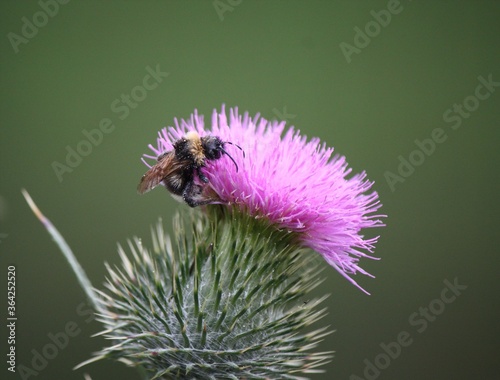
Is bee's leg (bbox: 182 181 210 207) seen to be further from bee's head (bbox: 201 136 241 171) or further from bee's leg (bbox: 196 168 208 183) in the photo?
bee's head (bbox: 201 136 241 171)

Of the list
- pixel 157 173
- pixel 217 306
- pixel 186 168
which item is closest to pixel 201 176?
pixel 186 168

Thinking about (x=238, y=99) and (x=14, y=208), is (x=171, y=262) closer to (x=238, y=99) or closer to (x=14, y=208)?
(x=14, y=208)

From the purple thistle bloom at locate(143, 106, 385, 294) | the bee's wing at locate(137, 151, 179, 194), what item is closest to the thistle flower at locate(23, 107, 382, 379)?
the purple thistle bloom at locate(143, 106, 385, 294)

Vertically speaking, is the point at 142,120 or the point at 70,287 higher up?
the point at 142,120

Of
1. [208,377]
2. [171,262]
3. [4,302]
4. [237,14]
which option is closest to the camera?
[208,377]

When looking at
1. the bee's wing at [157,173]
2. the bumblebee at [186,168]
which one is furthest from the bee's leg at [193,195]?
the bee's wing at [157,173]

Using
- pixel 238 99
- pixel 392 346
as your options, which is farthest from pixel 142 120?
pixel 392 346
